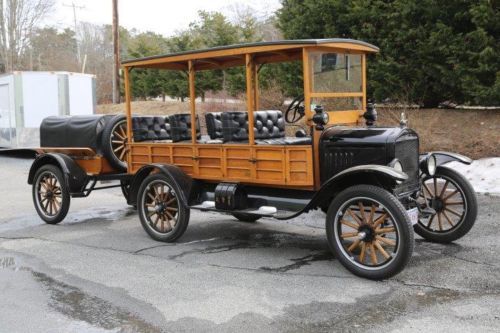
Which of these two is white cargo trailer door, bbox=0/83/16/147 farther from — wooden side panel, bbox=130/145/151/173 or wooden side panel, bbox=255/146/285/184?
wooden side panel, bbox=255/146/285/184

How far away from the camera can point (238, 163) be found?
20.2 ft

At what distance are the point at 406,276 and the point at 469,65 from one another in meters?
8.09

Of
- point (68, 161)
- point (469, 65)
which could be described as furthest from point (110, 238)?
point (469, 65)

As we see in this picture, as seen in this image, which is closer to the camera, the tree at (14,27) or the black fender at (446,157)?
the black fender at (446,157)

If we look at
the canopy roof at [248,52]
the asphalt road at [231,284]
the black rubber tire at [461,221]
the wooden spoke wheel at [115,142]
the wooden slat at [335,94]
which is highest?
the canopy roof at [248,52]

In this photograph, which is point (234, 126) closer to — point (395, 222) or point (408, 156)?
point (408, 156)

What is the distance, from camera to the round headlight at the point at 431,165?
19.6 ft

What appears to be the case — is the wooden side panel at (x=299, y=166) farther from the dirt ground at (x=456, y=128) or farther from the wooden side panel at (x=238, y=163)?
the dirt ground at (x=456, y=128)

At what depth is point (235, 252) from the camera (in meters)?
6.09

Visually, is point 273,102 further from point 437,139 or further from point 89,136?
point 89,136

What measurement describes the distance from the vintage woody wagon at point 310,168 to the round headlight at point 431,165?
0.01 meters

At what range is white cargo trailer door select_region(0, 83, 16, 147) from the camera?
16.8 meters

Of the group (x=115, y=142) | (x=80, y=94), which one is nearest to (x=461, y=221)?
(x=115, y=142)

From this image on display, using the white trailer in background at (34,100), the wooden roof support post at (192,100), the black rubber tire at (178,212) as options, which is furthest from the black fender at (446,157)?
the white trailer in background at (34,100)
